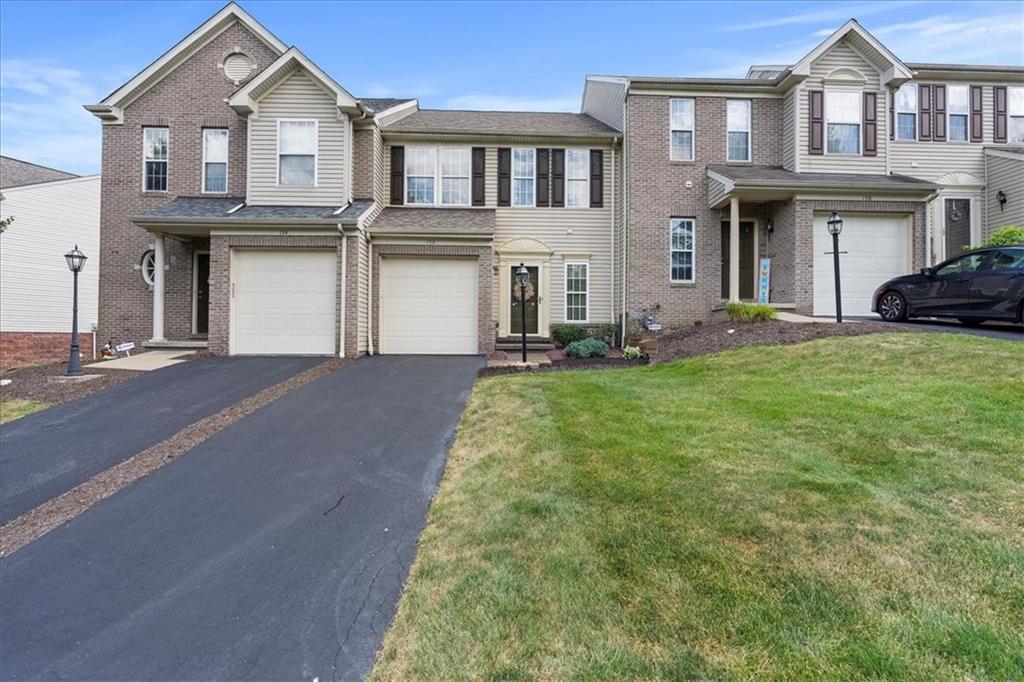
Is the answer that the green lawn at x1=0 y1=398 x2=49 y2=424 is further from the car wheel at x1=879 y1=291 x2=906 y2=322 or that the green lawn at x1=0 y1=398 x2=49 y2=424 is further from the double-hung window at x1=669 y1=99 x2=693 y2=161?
the car wheel at x1=879 y1=291 x2=906 y2=322

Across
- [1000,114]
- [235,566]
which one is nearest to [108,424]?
[235,566]

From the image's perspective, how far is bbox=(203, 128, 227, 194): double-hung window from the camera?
13.2 metres

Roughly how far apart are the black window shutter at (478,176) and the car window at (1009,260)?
1090 cm

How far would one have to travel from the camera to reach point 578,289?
14.3 m

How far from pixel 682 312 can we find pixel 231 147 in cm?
1254

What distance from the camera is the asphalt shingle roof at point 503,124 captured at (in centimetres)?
1377

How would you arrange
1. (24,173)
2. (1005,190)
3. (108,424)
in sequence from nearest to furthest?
(108,424) < (1005,190) < (24,173)

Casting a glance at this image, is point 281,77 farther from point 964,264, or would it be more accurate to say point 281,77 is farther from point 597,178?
point 964,264

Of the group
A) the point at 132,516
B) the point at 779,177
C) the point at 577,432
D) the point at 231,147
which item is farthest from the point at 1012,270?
the point at 231,147

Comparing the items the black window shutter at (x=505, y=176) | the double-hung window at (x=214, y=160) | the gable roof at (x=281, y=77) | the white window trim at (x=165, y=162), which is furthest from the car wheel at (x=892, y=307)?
the white window trim at (x=165, y=162)

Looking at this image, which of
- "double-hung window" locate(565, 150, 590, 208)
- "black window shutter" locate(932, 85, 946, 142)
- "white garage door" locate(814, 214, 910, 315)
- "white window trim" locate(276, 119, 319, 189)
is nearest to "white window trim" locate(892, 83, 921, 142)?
"black window shutter" locate(932, 85, 946, 142)

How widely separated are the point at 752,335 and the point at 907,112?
10089 mm

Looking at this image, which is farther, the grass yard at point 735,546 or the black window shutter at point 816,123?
the black window shutter at point 816,123

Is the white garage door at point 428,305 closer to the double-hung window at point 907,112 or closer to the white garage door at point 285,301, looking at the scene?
the white garage door at point 285,301
